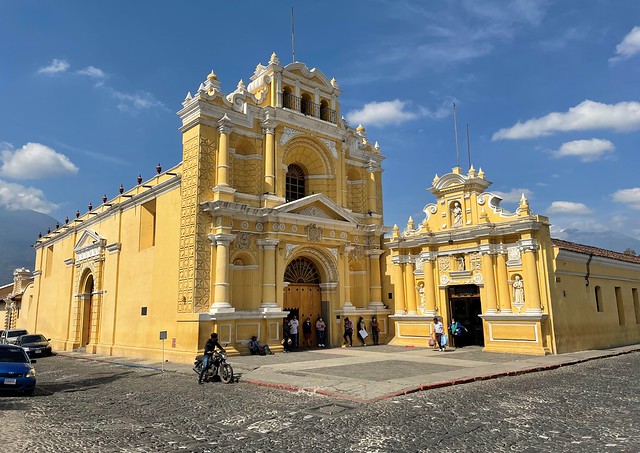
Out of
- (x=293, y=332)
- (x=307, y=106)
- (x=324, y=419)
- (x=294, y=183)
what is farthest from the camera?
(x=307, y=106)

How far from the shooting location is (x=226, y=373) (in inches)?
531

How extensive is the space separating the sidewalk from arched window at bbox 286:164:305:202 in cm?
780

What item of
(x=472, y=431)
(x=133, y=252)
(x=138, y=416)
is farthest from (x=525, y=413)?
(x=133, y=252)

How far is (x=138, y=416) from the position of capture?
9.34m

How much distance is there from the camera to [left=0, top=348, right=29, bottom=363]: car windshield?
12.5 metres

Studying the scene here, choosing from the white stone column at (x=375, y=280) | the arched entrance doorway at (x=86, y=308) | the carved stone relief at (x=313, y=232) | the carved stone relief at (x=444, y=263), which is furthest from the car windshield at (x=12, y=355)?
the carved stone relief at (x=444, y=263)

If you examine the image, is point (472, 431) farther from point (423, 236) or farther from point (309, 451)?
point (423, 236)

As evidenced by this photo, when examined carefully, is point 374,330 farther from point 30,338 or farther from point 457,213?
point 30,338

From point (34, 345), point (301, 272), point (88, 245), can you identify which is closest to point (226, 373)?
point (301, 272)

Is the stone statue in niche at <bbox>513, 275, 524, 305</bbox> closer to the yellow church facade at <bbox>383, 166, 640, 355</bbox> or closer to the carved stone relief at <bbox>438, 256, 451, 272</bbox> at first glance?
the yellow church facade at <bbox>383, 166, 640, 355</bbox>

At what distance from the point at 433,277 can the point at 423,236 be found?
6.60ft

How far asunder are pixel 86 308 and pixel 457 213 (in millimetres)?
22139

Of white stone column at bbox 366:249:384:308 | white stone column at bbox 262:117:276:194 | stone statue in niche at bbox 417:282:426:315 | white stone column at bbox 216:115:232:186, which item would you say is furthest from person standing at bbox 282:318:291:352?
white stone column at bbox 216:115:232:186

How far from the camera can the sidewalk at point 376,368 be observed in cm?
1172
